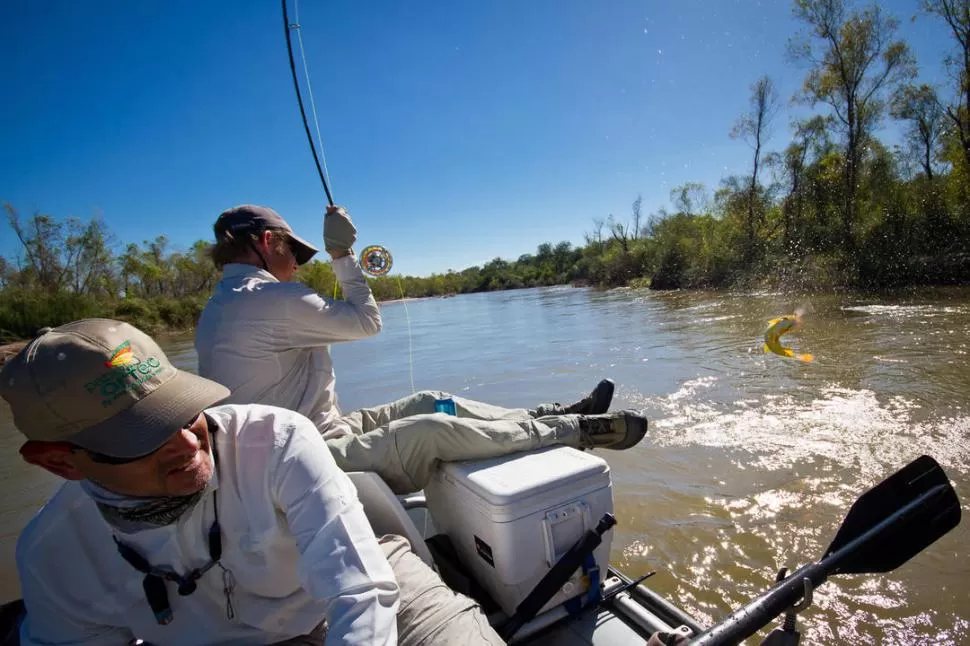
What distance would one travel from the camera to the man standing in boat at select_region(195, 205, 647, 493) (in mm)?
2057

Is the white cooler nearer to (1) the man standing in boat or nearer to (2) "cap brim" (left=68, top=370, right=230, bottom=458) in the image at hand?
(1) the man standing in boat

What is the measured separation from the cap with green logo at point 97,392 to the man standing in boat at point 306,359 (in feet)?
3.48

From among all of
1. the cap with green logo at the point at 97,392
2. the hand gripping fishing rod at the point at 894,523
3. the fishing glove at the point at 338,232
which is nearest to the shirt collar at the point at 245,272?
the fishing glove at the point at 338,232

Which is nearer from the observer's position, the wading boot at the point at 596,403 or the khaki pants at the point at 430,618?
the khaki pants at the point at 430,618

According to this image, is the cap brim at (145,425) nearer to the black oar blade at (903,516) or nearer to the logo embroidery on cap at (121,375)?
the logo embroidery on cap at (121,375)

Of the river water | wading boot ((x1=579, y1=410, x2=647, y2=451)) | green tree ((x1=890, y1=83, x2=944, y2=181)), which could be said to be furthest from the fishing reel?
green tree ((x1=890, y1=83, x2=944, y2=181))

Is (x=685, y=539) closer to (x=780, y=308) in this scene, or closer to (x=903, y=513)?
(x=903, y=513)

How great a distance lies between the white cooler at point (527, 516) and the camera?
1694mm

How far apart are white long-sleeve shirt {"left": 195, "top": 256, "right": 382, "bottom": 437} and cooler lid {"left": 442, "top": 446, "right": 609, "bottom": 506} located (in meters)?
0.80

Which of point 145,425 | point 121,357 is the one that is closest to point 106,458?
point 145,425

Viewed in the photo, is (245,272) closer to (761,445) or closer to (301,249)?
(301,249)

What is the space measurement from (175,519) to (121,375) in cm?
38

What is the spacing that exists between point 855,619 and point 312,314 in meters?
2.97

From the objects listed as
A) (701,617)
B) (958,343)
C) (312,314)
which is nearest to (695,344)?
(958,343)
